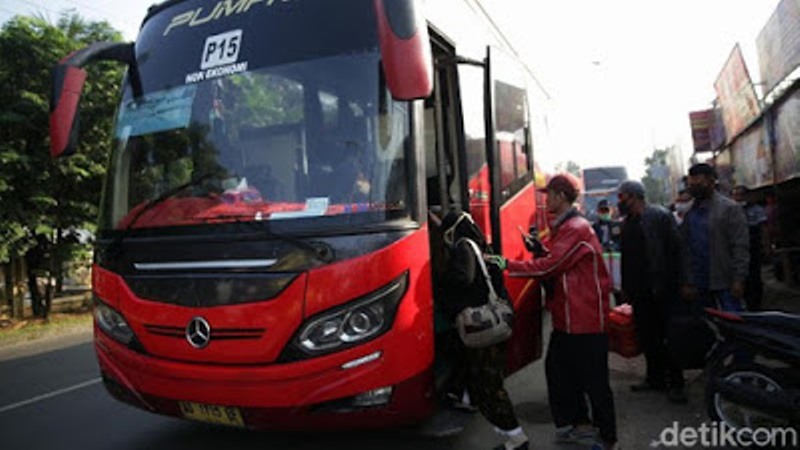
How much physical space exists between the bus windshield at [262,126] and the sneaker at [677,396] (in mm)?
3016

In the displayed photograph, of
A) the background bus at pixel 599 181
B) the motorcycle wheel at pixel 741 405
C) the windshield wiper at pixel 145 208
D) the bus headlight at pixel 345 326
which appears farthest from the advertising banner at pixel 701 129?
the windshield wiper at pixel 145 208

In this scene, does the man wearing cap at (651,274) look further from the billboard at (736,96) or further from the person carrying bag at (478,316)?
the billboard at (736,96)

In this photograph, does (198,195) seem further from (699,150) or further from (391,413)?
(699,150)

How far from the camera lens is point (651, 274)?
4895mm

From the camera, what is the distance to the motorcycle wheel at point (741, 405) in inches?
145

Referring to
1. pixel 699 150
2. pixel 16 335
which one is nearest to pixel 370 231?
pixel 16 335

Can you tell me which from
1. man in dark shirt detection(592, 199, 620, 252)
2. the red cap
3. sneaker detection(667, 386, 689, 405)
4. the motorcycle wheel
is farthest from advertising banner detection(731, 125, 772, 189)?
the red cap

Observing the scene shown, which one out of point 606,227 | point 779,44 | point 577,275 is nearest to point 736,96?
point 779,44

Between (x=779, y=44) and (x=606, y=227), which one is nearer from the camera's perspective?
(x=779, y=44)

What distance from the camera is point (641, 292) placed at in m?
4.96

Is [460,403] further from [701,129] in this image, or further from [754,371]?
[701,129]

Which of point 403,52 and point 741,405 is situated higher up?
point 403,52

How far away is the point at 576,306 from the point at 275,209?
1.89 m

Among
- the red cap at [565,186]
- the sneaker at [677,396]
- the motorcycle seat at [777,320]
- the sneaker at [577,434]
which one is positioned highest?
the red cap at [565,186]
